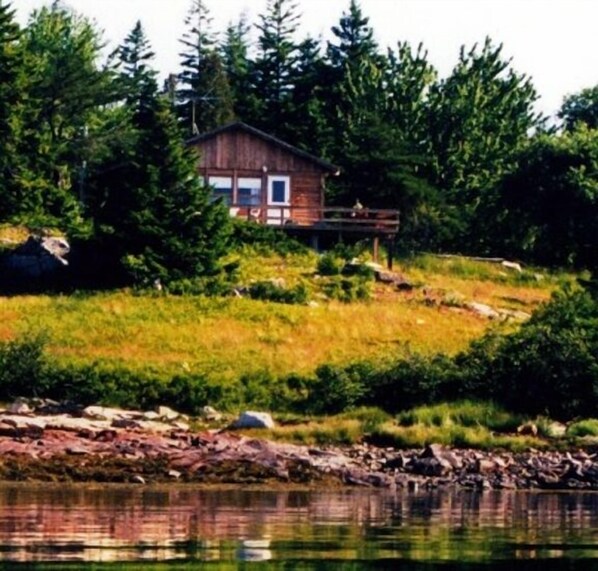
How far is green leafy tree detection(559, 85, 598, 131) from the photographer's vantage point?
104 metres

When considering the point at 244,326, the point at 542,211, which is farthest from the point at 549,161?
the point at 244,326

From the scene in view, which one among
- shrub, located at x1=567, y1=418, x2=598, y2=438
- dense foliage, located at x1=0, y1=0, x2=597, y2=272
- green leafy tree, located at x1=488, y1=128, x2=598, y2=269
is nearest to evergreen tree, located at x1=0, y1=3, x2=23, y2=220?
dense foliage, located at x1=0, y1=0, x2=597, y2=272

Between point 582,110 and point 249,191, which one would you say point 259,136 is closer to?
point 249,191

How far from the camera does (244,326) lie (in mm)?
61531

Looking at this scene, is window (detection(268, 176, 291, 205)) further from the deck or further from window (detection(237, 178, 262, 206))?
the deck

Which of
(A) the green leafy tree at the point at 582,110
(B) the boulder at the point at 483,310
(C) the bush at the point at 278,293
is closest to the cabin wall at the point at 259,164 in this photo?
(B) the boulder at the point at 483,310

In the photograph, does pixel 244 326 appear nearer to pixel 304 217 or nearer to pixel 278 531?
pixel 304 217

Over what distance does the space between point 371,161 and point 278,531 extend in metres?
51.3

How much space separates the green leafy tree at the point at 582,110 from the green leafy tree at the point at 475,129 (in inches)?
86.0

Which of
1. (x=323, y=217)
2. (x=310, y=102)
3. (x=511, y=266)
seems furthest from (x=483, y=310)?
(x=310, y=102)

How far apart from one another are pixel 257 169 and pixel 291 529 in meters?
50.5

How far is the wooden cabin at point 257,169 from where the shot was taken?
267 ft

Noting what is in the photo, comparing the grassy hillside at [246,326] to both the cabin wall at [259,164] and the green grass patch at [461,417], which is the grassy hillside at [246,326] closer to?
the green grass patch at [461,417]

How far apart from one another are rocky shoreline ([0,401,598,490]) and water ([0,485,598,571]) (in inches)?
53.8
